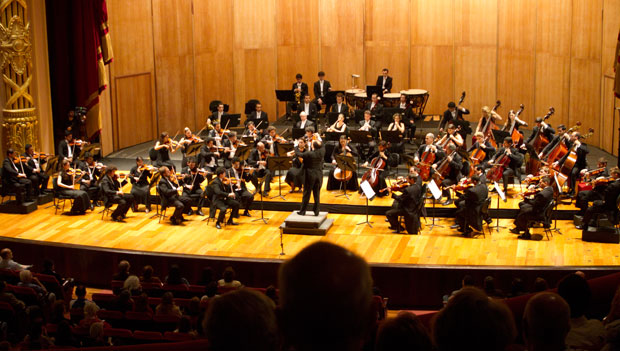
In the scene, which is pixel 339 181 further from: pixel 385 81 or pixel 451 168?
pixel 385 81

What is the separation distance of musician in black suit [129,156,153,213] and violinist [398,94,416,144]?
515cm

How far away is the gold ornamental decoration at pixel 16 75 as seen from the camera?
43.3ft

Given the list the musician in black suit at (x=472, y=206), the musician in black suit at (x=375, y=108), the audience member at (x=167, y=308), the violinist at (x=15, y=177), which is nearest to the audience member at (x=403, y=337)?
the audience member at (x=167, y=308)

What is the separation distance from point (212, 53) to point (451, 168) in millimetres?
8454

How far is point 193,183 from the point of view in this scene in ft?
40.0

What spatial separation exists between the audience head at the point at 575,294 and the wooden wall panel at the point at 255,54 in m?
16.4

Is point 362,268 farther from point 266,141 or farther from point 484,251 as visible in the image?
point 266,141

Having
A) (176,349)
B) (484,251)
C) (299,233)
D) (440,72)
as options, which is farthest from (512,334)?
(440,72)

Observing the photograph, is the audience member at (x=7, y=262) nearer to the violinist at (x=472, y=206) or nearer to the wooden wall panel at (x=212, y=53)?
the violinist at (x=472, y=206)

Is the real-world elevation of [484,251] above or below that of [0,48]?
below

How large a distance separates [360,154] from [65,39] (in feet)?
20.3

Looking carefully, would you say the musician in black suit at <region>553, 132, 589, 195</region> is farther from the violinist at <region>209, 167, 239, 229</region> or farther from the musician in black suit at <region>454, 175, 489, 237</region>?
the violinist at <region>209, 167, 239, 229</region>

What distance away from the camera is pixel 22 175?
12312 millimetres

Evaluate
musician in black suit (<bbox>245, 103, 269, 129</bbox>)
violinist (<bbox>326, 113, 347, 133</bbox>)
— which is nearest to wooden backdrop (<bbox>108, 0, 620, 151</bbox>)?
musician in black suit (<bbox>245, 103, 269, 129</bbox>)
